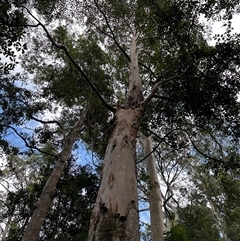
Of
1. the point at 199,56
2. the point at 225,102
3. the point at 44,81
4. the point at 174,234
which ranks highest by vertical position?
the point at 44,81

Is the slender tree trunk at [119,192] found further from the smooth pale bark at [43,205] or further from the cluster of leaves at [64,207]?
the cluster of leaves at [64,207]

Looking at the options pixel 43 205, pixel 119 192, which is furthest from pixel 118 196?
pixel 43 205

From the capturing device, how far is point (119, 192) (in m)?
1.78

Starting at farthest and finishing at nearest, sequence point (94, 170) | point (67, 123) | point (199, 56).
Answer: point (67, 123), point (94, 170), point (199, 56)

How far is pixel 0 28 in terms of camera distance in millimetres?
3811

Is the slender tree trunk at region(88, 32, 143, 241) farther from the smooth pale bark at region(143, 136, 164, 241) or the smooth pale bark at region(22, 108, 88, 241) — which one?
the smooth pale bark at region(143, 136, 164, 241)

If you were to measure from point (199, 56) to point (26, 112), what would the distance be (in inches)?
204

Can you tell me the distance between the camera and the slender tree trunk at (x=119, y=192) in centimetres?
153

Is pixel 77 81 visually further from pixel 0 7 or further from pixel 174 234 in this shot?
pixel 174 234

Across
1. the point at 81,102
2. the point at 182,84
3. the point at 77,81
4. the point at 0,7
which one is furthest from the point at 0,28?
the point at 81,102

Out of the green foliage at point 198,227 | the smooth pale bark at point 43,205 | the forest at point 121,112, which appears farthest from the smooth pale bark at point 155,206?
the green foliage at point 198,227

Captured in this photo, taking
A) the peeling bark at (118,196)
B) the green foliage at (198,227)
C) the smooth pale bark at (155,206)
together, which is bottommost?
the peeling bark at (118,196)

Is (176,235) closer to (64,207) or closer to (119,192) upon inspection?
(119,192)

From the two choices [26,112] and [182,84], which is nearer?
[182,84]
